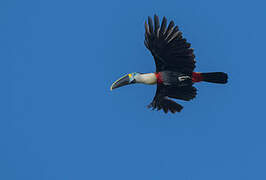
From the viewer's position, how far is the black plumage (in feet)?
44.1

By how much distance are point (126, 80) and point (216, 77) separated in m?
2.20

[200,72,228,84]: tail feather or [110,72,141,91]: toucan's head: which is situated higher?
[110,72,141,91]: toucan's head

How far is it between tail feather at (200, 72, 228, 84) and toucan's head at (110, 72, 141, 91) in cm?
168

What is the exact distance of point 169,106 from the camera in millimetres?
14453

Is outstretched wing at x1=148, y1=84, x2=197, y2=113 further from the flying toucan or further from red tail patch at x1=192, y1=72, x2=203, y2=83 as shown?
red tail patch at x1=192, y1=72, x2=203, y2=83

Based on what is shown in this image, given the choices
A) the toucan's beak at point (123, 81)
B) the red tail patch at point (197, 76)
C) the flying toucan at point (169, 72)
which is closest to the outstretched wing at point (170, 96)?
the flying toucan at point (169, 72)

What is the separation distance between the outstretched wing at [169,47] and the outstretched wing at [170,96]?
578 millimetres

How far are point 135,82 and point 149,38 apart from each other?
1.40 meters

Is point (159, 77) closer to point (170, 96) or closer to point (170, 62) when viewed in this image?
point (170, 62)

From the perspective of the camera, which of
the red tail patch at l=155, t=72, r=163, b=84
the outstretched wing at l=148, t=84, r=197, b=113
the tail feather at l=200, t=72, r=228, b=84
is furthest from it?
the outstretched wing at l=148, t=84, r=197, b=113

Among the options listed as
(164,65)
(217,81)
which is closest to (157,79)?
(164,65)

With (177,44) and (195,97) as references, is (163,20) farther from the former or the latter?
(195,97)

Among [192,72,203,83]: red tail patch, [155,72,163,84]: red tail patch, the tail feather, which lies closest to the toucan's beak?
[155,72,163,84]: red tail patch

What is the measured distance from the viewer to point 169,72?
551 inches
